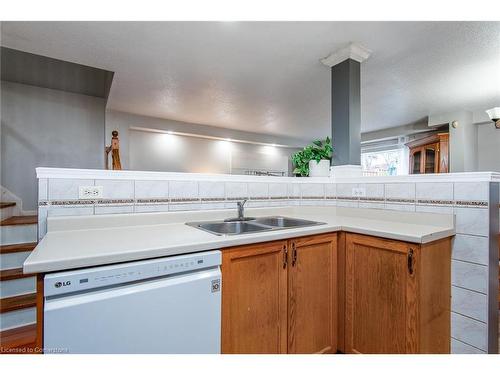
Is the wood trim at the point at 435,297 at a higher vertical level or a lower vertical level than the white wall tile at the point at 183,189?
lower

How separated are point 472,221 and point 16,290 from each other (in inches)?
115

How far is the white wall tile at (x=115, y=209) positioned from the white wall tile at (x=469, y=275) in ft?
6.05

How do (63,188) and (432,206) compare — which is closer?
(63,188)

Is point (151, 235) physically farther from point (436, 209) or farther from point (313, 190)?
point (436, 209)

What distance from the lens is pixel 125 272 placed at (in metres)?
0.84

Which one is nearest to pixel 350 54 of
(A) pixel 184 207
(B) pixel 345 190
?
(B) pixel 345 190

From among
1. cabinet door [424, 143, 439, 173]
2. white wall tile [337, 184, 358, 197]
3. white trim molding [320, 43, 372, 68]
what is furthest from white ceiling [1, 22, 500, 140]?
white wall tile [337, 184, 358, 197]

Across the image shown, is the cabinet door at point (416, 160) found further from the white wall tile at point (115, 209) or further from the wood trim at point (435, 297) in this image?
the white wall tile at point (115, 209)

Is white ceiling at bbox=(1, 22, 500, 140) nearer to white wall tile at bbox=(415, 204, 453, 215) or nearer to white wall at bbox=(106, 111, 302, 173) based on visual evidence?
white wall at bbox=(106, 111, 302, 173)

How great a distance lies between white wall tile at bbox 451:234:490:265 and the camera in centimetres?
126

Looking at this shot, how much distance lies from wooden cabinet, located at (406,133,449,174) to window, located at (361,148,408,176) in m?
0.38

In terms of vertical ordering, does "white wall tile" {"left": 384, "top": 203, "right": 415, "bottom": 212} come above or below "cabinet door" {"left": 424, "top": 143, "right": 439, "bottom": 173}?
below

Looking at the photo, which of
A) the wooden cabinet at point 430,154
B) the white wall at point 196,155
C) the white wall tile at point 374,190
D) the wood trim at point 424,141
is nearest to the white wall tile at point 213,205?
the white wall tile at point 374,190

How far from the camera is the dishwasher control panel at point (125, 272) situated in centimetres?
76
